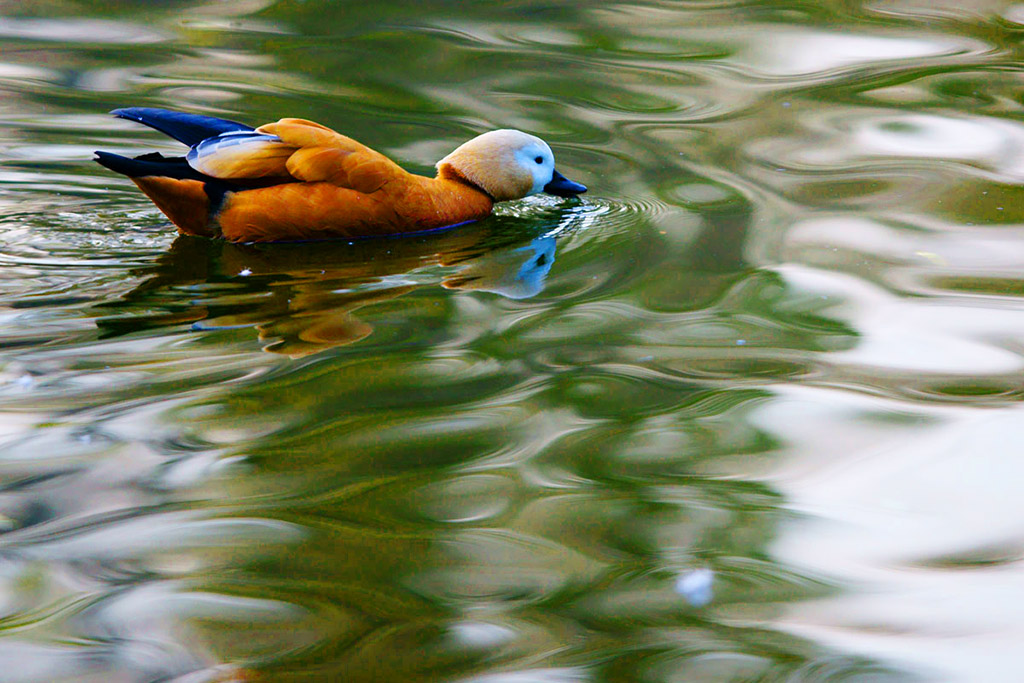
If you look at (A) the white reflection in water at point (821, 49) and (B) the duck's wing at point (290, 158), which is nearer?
(B) the duck's wing at point (290, 158)

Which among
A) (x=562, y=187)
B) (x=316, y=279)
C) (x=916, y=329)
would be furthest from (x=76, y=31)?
(x=916, y=329)

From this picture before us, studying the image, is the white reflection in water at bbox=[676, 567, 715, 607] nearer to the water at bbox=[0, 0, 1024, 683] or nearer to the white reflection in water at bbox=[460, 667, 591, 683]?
the water at bbox=[0, 0, 1024, 683]

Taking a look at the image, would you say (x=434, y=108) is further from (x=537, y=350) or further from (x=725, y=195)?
(x=537, y=350)

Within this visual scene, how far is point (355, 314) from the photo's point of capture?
410cm

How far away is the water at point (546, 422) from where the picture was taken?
7.93 ft

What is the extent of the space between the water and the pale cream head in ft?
0.54

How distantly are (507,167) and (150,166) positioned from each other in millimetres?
1708

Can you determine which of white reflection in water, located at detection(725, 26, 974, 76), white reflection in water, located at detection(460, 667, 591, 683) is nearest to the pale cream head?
white reflection in water, located at detection(725, 26, 974, 76)

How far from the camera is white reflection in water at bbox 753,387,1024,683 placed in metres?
2.43

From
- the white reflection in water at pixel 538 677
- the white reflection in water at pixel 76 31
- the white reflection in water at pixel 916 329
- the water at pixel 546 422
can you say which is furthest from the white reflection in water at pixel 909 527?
the white reflection in water at pixel 76 31

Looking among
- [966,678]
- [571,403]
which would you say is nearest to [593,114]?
[571,403]

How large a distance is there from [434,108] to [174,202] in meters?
2.70

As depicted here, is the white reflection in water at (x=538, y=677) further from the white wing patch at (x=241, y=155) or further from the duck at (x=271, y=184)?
the white wing patch at (x=241, y=155)

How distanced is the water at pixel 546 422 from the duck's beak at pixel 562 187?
77mm
